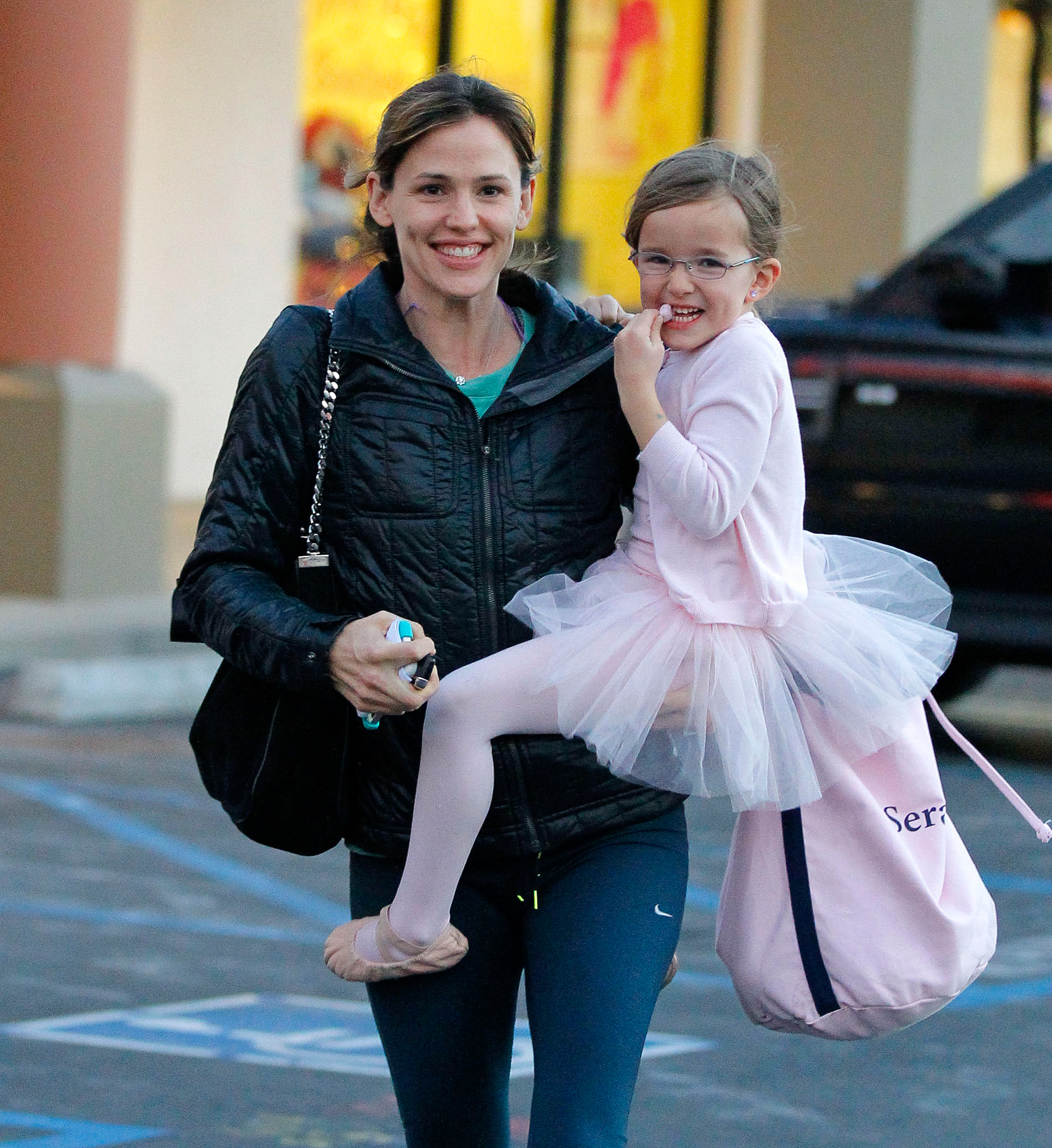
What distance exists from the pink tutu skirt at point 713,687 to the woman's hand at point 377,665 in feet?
0.75

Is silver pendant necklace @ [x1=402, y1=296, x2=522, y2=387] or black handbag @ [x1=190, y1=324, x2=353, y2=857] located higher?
silver pendant necklace @ [x1=402, y1=296, x2=522, y2=387]

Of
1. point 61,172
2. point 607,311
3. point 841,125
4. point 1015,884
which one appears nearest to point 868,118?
point 841,125

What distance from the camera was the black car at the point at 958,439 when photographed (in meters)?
7.83

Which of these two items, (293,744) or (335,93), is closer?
(293,744)

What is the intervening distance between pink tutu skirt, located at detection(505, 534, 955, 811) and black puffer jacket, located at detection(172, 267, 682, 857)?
4.1 inches

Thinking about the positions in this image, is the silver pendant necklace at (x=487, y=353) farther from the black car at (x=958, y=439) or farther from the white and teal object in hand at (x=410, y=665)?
the black car at (x=958, y=439)

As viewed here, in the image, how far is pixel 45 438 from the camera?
10266 mm

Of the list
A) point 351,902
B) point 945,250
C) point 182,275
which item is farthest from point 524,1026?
point 182,275

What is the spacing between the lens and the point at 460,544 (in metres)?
3.01

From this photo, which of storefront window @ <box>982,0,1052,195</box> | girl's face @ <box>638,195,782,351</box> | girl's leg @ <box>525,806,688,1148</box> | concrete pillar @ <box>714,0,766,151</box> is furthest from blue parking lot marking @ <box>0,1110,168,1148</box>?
storefront window @ <box>982,0,1052,195</box>

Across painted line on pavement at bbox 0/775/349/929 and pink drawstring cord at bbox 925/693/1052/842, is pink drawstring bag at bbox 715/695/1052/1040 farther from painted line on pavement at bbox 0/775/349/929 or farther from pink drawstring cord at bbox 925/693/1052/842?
painted line on pavement at bbox 0/775/349/929

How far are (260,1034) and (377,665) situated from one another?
246 cm

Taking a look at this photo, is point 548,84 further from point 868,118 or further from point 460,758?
point 460,758

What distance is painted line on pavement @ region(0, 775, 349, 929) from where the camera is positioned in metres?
6.23
